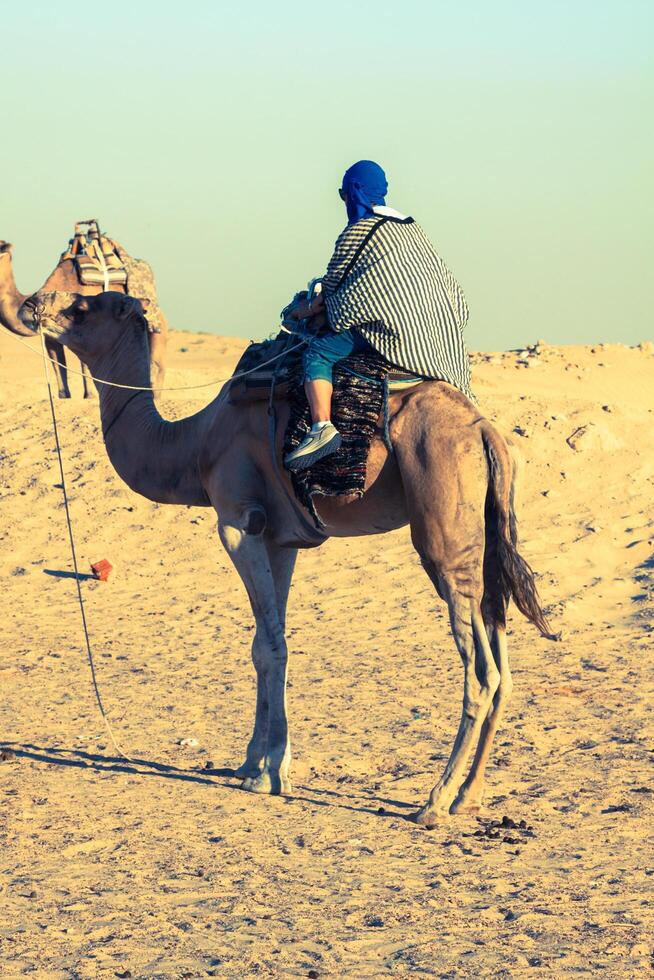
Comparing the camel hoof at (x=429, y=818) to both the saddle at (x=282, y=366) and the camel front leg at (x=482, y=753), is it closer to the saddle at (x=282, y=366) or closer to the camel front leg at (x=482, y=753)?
the camel front leg at (x=482, y=753)

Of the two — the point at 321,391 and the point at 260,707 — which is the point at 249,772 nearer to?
the point at 260,707

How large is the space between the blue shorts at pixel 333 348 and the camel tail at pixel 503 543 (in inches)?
35.7

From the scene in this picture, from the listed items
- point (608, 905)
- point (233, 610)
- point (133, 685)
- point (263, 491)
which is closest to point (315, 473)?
point (263, 491)

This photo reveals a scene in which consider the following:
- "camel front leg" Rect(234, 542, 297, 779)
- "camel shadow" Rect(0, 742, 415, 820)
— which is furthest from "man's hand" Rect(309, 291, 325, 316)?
"camel shadow" Rect(0, 742, 415, 820)

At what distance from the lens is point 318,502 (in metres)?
8.58

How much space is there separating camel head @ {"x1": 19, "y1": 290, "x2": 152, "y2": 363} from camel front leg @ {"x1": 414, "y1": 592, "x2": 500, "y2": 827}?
3071mm

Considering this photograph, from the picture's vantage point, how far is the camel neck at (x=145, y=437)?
942 cm

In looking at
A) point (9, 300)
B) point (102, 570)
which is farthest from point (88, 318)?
point (102, 570)

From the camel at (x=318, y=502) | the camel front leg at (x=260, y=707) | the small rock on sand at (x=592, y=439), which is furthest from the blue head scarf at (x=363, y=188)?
the small rock on sand at (x=592, y=439)

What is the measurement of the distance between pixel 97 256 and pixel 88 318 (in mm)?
4657

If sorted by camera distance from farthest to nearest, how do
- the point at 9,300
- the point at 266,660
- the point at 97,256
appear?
the point at 97,256 < the point at 9,300 < the point at 266,660

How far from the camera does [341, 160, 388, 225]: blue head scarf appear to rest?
8570 millimetres

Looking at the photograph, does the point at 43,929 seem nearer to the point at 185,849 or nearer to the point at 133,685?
the point at 185,849

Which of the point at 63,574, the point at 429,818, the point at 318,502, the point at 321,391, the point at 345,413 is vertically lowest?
the point at 429,818
